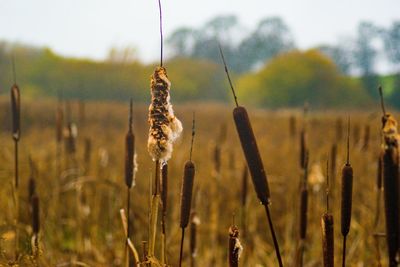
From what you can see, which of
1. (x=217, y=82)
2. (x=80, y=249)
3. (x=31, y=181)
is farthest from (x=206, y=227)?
(x=217, y=82)

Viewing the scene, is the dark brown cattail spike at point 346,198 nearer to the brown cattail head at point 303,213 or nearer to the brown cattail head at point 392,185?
the brown cattail head at point 392,185

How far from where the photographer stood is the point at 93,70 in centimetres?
4834

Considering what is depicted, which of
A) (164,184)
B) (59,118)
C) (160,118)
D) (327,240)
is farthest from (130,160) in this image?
(59,118)

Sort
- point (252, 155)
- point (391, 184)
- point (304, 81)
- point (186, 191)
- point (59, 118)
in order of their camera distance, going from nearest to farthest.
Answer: point (391, 184) → point (252, 155) → point (186, 191) → point (59, 118) → point (304, 81)

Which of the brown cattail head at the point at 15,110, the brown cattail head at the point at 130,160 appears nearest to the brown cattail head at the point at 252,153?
the brown cattail head at the point at 130,160

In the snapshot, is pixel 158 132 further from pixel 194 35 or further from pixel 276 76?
pixel 194 35

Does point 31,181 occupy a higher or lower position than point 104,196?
higher

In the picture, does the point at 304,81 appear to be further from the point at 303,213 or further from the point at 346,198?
the point at 346,198

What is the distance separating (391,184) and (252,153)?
20 centimetres

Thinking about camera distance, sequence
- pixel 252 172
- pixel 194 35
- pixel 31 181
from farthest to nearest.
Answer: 1. pixel 194 35
2. pixel 31 181
3. pixel 252 172

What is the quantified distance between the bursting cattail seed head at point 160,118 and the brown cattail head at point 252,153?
Answer: 0.35ft

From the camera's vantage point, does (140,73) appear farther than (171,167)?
Yes

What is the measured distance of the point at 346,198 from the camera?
30.6 inches

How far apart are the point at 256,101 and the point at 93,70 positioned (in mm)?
18945
